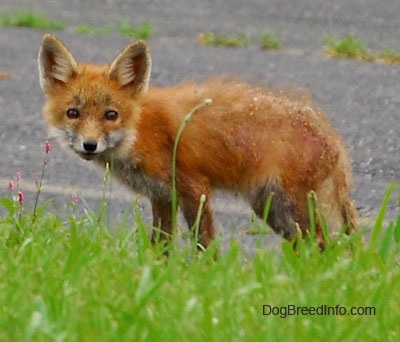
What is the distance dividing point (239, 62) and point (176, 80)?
111 centimetres

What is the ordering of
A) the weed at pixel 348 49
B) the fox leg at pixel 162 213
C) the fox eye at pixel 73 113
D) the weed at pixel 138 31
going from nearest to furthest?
1. the fox leg at pixel 162 213
2. the fox eye at pixel 73 113
3. the weed at pixel 348 49
4. the weed at pixel 138 31

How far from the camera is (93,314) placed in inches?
171

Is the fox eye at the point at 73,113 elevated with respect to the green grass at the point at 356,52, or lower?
elevated

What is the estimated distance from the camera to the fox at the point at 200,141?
23.1 ft

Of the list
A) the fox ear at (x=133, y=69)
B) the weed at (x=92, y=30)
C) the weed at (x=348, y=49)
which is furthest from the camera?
the weed at (x=92, y=30)

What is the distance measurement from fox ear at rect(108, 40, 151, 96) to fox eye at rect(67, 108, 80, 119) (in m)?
0.31

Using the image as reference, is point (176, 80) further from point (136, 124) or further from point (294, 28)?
point (136, 124)

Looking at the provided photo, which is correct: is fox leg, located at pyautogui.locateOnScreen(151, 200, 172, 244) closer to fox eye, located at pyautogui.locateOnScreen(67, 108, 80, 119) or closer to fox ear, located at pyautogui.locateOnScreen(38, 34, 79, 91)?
fox eye, located at pyautogui.locateOnScreen(67, 108, 80, 119)

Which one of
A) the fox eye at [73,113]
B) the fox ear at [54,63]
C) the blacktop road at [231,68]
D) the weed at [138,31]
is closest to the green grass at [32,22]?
the blacktop road at [231,68]

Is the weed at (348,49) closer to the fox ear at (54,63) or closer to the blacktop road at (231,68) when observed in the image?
the blacktop road at (231,68)

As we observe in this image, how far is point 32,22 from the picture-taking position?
582 inches

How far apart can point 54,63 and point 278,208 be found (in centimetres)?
154

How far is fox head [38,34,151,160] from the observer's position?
7.13 meters

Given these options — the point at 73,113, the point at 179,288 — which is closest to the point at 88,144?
the point at 73,113
